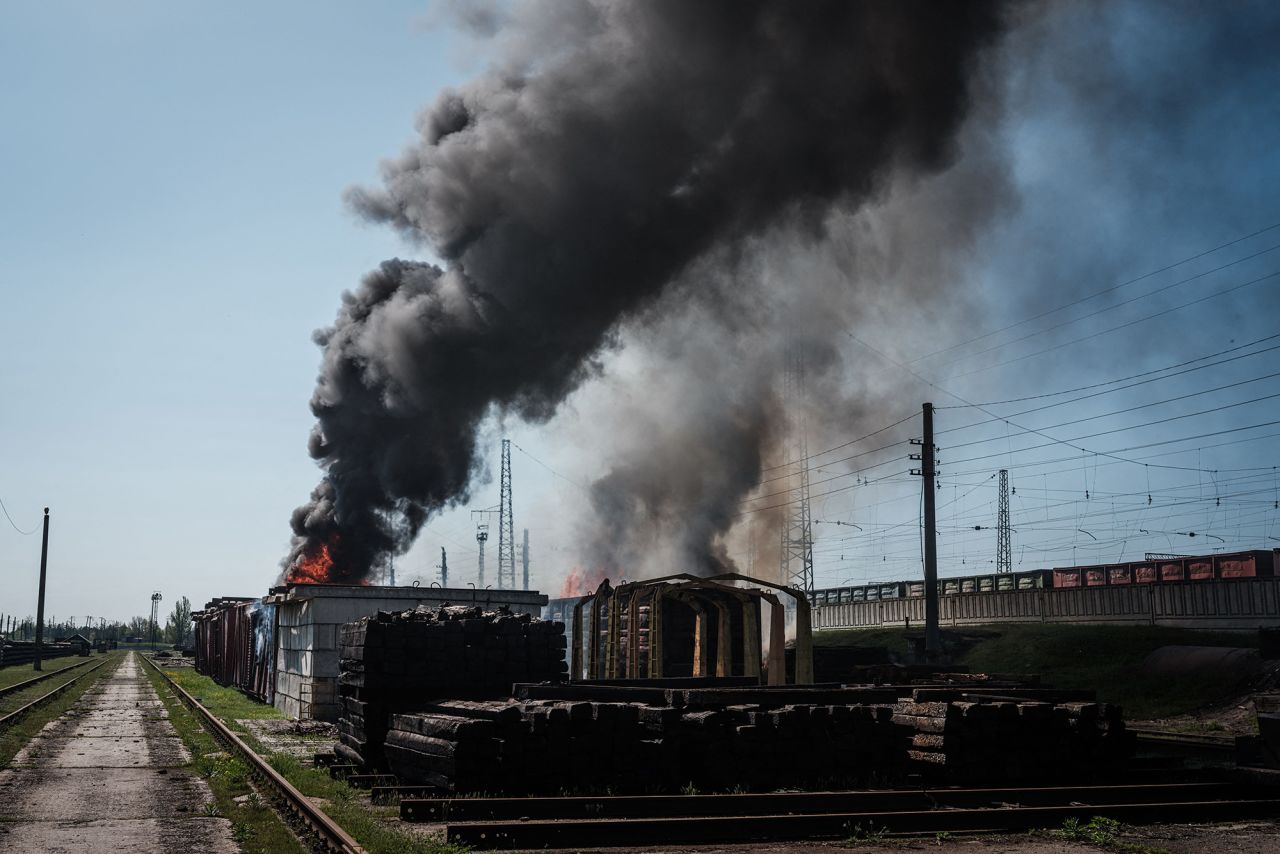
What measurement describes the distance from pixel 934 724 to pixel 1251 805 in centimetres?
339

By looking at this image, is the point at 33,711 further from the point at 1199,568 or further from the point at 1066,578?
the point at 1199,568

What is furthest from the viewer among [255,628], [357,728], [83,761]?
[255,628]

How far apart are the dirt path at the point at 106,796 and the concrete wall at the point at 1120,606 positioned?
3164cm

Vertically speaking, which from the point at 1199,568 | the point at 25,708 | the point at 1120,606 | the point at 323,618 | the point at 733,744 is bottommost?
the point at 25,708

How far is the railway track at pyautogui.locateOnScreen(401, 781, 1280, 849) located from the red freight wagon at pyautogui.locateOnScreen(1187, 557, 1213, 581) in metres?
32.6

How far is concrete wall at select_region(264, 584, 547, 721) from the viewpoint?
2345cm

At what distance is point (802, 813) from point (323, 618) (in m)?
15.2

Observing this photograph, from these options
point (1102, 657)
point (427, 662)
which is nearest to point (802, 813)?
point (427, 662)


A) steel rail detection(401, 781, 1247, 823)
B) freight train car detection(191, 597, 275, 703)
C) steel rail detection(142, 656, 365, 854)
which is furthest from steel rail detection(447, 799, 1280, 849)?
freight train car detection(191, 597, 275, 703)

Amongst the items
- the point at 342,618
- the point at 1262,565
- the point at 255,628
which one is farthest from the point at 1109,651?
the point at 255,628

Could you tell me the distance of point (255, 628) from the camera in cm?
3297

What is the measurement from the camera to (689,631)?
26438mm

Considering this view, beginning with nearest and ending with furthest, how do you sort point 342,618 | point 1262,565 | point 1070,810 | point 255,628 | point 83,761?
1. point 1070,810
2. point 83,761
3. point 342,618
4. point 255,628
5. point 1262,565

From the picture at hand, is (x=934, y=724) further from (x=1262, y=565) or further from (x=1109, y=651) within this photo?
(x=1262, y=565)
